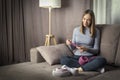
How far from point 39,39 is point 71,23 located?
806 millimetres

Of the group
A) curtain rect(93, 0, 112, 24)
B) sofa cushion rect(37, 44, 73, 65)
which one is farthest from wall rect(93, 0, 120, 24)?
sofa cushion rect(37, 44, 73, 65)

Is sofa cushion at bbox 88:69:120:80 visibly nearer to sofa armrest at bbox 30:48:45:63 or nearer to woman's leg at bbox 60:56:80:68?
woman's leg at bbox 60:56:80:68

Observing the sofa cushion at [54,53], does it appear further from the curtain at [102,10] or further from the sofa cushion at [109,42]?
the curtain at [102,10]

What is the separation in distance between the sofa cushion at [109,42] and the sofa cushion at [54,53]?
0.44 meters

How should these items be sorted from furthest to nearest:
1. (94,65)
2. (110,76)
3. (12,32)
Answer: (12,32), (94,65), (110,76)

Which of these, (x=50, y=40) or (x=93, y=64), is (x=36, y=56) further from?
(x=50, y=40)

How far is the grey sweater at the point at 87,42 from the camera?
2.88 meters

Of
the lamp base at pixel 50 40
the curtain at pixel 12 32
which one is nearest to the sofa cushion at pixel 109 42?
the lamp base at pixel 50 40

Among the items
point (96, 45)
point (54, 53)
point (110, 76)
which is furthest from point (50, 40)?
point (110, 76)

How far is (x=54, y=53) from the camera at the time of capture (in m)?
2.92

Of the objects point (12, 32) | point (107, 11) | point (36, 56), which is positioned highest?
point (107, 11)

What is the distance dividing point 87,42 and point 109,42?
A: 0.89 feet

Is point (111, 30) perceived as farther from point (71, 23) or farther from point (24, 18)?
point (24, 18)

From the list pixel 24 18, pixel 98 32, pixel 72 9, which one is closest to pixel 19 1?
pixel 24 18
